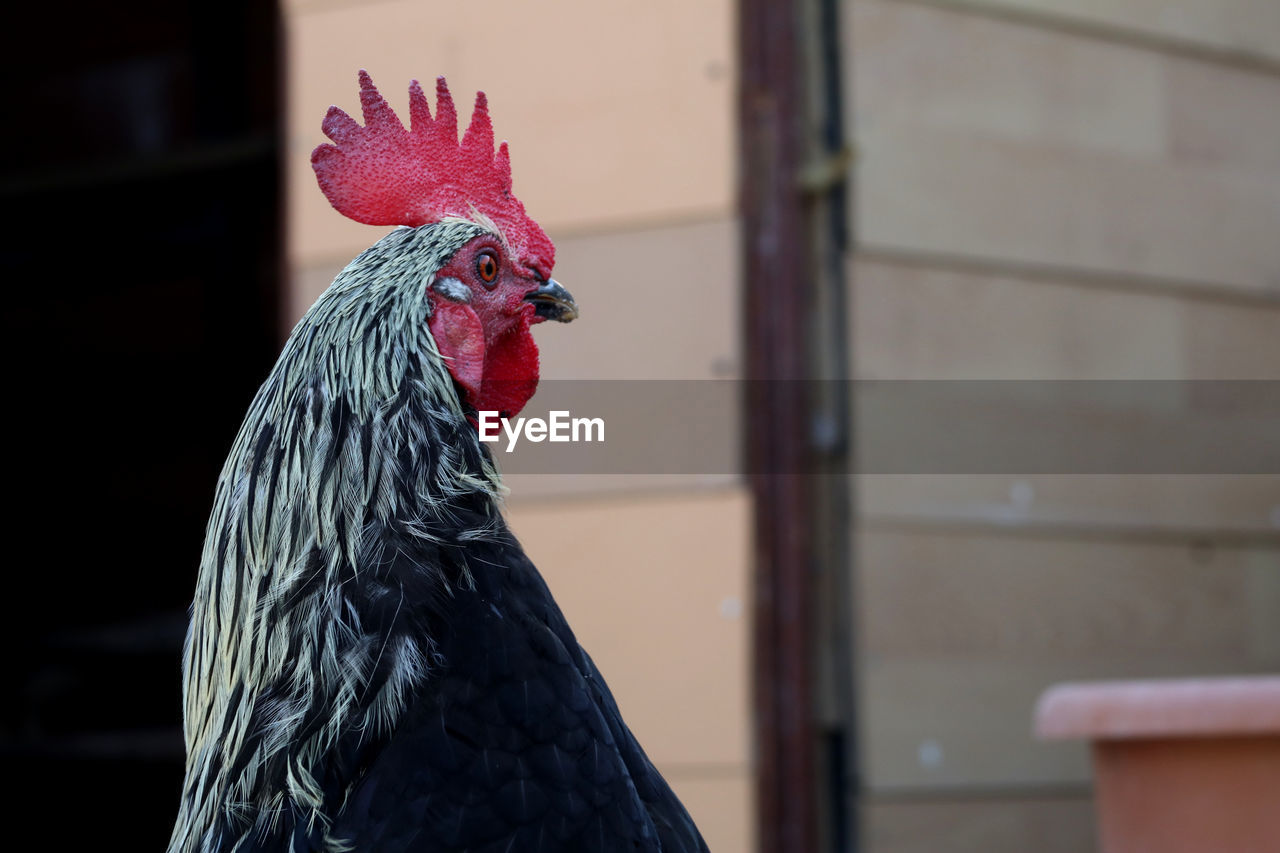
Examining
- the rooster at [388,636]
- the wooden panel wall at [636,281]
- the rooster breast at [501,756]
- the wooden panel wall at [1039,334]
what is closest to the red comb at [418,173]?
the rooster at [388,636]

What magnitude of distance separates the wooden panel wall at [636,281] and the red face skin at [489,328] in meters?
1.39

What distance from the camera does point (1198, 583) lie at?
3.47 meters

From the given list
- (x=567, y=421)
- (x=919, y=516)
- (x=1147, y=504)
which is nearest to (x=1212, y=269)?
(x=1147, y=504)

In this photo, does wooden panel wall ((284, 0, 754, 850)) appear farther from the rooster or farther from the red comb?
the rooster

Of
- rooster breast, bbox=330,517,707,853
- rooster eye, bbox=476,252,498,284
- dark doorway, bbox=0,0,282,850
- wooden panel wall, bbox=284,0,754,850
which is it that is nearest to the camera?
rooster breast, bbox=330,517,707,853

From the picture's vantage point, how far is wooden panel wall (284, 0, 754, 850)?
3133 millimetres

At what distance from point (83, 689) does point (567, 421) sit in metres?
3.70

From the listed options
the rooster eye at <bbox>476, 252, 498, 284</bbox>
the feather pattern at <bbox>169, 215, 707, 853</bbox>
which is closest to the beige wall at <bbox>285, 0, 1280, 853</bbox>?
the rooster eye at <bbox>476, 252, 498, 284</bbox>

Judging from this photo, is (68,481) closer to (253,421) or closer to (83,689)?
(83,689)

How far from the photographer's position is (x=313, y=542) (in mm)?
1464

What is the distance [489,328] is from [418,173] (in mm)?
253

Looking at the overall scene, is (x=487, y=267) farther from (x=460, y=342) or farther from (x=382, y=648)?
(x=382, y=648)

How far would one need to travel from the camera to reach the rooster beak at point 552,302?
1.78 meters

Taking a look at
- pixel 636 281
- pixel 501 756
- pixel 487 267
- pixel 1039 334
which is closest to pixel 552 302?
pixel 487 267
